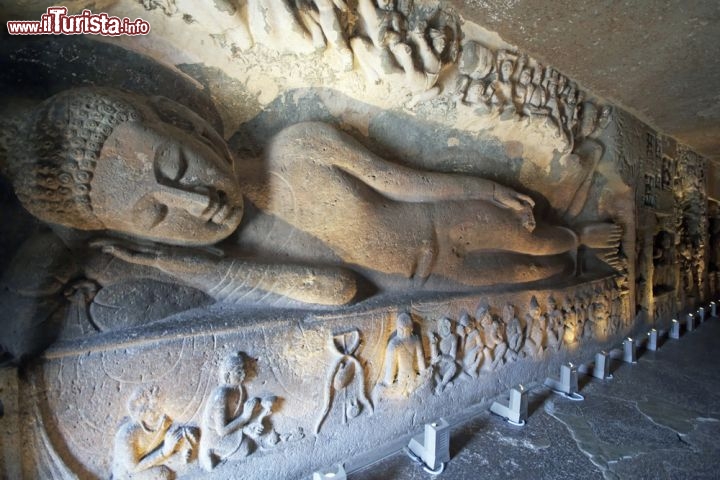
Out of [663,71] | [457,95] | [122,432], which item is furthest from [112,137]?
[663,71]

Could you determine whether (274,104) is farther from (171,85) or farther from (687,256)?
(687,256)

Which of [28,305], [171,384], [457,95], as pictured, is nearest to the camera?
[28,305]

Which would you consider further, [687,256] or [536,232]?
[687,256]

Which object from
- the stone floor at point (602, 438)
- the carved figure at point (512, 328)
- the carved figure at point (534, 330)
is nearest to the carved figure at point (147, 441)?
the stone floor at point (602, 438)

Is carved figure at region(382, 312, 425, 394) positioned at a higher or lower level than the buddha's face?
lower

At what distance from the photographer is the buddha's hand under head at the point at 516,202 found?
2.39 m

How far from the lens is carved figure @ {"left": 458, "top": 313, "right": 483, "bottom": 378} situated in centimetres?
210

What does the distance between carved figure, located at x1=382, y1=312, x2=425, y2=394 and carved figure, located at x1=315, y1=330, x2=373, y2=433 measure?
0.15 m

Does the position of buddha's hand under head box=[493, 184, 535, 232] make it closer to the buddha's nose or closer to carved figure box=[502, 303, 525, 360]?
carved figure box=[502, 303, 525, 360]

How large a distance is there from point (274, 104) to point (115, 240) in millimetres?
1053

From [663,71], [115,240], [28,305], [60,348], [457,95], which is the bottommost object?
[60,348]

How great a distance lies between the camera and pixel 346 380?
5.62ft

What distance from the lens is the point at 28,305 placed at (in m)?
1.17

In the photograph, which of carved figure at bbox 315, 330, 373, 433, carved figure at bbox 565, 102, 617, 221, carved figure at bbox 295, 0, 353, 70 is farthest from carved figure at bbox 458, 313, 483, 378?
carved figure at bbox 565, 102, 617, 221
